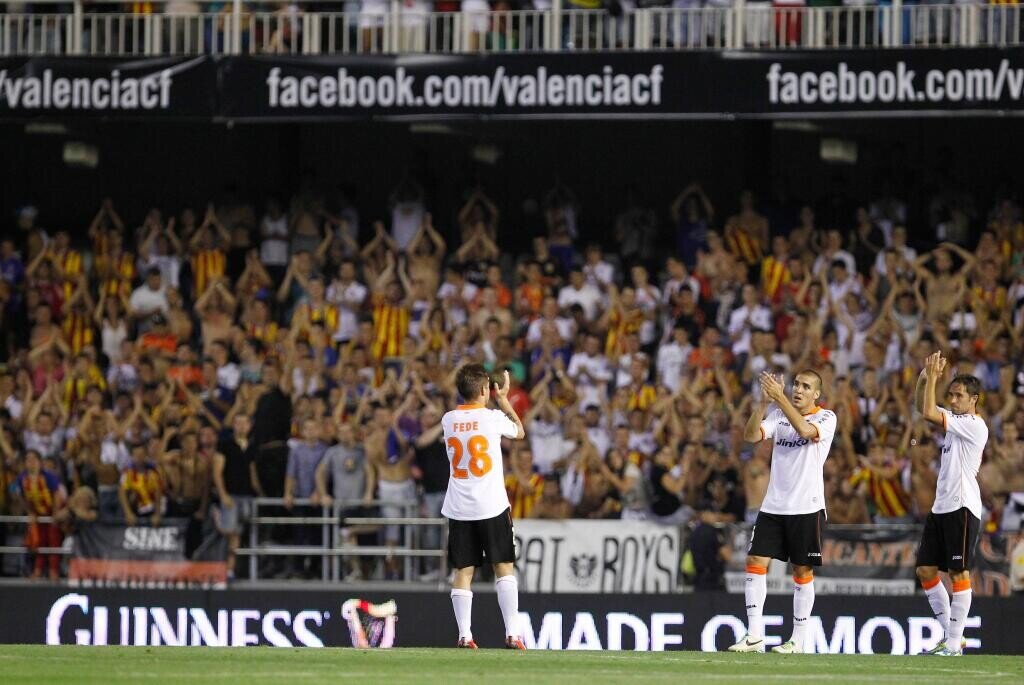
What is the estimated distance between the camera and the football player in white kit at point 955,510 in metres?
13.6

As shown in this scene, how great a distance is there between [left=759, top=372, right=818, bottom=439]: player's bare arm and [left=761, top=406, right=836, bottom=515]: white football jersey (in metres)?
0.12

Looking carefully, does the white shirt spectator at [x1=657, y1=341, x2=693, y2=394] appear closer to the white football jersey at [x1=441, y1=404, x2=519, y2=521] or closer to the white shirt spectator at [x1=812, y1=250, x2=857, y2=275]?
the white shirt spectator at [x1=812, y1=250, x2=857, y2=275]

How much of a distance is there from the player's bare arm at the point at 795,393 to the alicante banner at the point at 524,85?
26.7 feet

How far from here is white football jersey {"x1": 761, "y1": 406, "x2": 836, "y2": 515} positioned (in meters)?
13.6

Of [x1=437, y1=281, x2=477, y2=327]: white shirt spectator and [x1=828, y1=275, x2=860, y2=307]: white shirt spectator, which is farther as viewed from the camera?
[x1=437, y1=281, x2=477, y2=327]: white shirt spectator

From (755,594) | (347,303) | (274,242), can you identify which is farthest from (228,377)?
(755,594)

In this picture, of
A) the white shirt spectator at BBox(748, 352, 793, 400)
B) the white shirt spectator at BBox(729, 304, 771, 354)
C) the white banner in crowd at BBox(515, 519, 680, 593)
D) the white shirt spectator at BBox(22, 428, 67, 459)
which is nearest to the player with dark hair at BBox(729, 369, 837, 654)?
the white banner in crowd at BBox(515, 519, 680, 593)

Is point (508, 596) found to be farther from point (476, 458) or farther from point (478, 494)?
point (476, 458)

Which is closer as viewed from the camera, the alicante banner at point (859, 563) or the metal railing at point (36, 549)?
the alicante banner at point (859, 563)

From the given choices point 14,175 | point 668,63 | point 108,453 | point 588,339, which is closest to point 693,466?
point 588,339

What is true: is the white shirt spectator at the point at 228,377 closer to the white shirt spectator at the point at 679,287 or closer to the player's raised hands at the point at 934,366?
the white shirt spectator at the point at 679,287

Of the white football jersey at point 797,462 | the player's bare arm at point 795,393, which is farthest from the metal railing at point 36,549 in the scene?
the player's bare arm at point 795,393

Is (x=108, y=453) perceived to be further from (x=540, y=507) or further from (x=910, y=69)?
(x=910, y=69)

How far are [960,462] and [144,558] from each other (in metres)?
9.26
